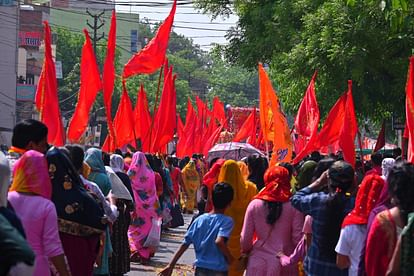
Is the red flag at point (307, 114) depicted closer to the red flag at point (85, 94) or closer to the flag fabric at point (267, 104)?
the flag fabric at point (267, 104)

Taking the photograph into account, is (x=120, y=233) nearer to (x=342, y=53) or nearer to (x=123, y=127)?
(x=342, y=53)

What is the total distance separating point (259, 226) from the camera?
855 cm

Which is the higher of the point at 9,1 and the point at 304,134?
the point at 9,1

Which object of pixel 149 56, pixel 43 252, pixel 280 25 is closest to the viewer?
pixel 43 252

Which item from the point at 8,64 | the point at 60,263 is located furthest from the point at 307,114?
the point at 8,64

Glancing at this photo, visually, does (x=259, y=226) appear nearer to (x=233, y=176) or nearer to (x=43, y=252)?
(x=233, y=176)

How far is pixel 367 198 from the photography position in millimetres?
7082

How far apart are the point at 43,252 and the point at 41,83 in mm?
7843

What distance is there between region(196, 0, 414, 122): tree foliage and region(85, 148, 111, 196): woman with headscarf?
7.35m

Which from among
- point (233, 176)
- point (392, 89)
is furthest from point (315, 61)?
point (233, 176)

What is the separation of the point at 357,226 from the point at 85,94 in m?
9.36

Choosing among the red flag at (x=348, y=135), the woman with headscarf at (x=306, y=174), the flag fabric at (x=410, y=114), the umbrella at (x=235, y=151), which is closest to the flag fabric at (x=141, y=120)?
the umbrella at (x=235, y=151)

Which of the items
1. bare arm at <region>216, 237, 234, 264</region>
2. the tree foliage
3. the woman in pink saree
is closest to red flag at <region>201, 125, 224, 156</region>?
the tree foliage

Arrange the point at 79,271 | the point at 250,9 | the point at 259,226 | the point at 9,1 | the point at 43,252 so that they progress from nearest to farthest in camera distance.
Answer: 1. the point at 43,252
2. the point at 79,271
3. the point at 259,226
4. the point at 250,9
5. the point at 9,1
